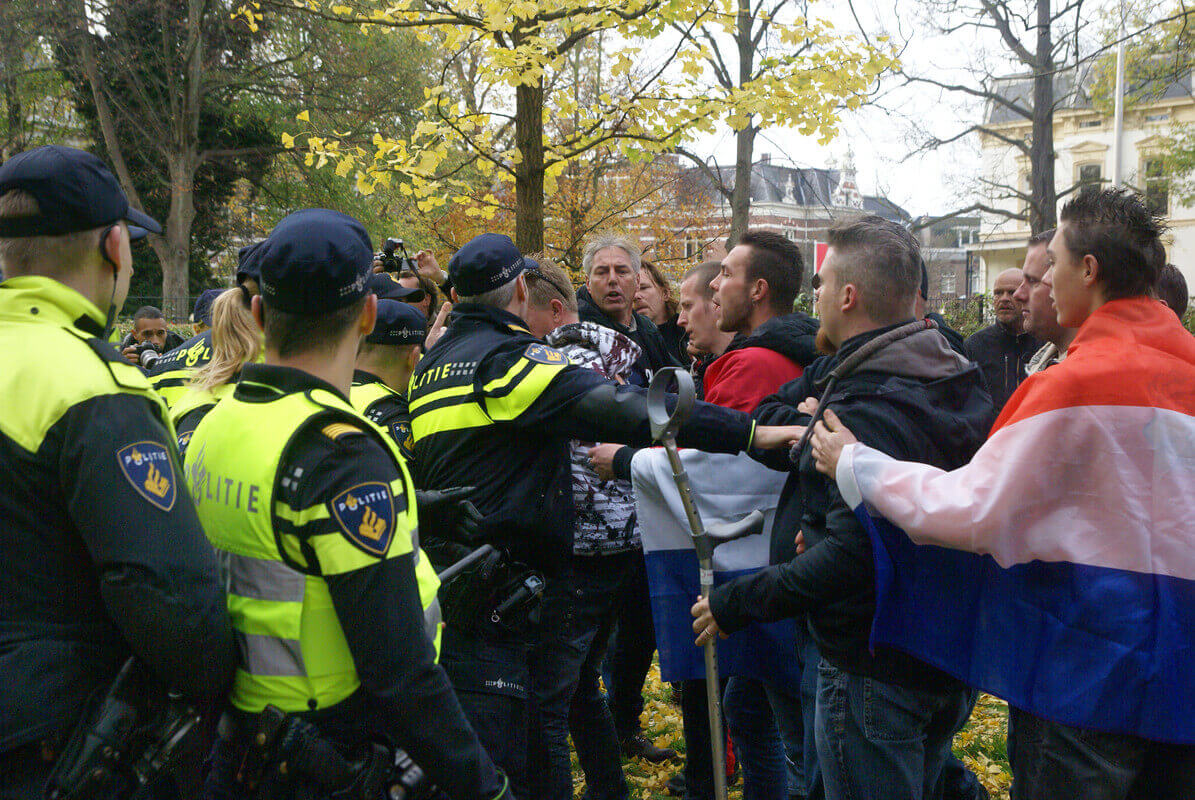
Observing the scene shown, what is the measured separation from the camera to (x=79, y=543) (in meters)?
1.83

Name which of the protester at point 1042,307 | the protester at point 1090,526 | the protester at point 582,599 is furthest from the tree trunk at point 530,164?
the protester at point 1090,526

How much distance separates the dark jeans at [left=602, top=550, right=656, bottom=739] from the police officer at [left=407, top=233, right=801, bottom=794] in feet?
4.93

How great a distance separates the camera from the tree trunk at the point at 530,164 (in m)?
7.18

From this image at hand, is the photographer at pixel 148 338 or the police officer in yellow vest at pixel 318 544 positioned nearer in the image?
the police officer in yellow vest at pixel 318 544

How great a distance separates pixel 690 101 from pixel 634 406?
536cm

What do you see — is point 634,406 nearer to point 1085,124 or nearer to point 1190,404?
point 1190,404

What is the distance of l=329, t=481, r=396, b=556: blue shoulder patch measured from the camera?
1841mm

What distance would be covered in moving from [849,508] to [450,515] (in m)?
1.23

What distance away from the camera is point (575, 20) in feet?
23.0

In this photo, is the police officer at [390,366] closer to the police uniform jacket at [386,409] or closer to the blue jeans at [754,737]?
the police uniform jacket at [386,409]

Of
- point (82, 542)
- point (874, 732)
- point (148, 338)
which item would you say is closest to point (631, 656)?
point (874, 732)

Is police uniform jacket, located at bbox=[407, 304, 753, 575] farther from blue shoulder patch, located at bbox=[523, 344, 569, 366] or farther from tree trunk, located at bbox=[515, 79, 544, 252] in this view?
tree trunk, located at bbox=[515, 79, 544, 252]

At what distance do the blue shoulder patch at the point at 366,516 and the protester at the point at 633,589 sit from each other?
116 inches

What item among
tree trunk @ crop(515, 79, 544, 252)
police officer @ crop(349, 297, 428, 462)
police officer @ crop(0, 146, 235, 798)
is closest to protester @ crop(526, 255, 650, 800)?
police officer @ crop(349, 297, 428, 462)
